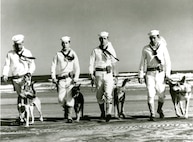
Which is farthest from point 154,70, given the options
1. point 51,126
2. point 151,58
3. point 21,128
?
point 21,128

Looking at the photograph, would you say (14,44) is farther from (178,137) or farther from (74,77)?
(178,137)

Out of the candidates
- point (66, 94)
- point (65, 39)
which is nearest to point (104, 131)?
point (66, 94)

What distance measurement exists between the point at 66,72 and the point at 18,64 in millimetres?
1316

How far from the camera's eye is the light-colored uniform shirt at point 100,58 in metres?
9.54

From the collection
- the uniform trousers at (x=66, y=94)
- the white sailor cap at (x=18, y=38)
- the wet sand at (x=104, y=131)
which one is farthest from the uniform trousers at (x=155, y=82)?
the white sailor cap at (x=18, y=38)

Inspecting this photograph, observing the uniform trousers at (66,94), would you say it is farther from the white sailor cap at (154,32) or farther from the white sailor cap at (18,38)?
the white sailor cap at (154,32)

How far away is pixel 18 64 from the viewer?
943 cm

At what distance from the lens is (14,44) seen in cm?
944

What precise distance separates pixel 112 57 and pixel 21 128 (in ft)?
10.0

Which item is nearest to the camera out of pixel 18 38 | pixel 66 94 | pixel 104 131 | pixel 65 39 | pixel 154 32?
pixel 104 131

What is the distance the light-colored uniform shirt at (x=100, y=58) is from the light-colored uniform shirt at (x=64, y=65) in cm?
41

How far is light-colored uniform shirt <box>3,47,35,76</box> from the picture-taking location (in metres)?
9.42

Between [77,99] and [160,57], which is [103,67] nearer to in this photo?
[77,99]

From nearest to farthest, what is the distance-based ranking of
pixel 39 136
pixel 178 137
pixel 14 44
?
pixel 178 137 < pixel 39 136 < pixel 14 44
